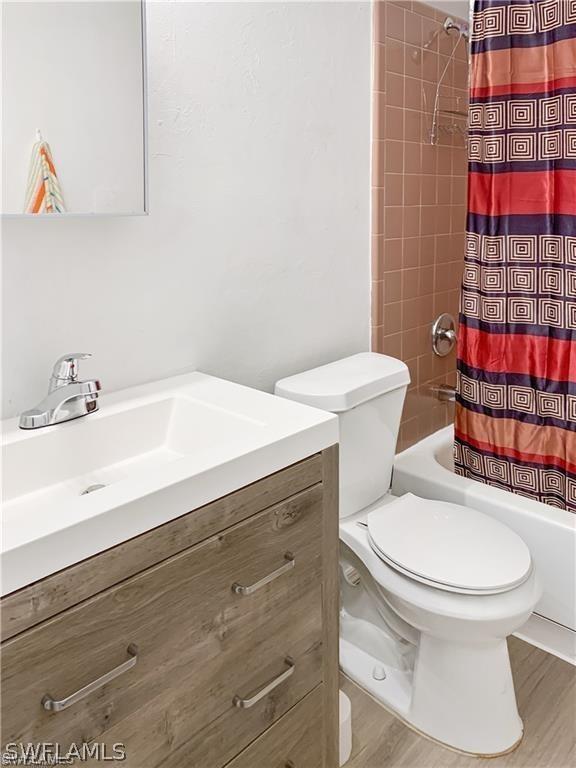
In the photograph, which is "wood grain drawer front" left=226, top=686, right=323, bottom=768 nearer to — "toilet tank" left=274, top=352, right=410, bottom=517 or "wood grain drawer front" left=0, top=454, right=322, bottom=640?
"wood grain drawer front" left=0, top=454, right=322, bottom=640

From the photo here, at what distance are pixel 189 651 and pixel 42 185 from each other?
90 cm

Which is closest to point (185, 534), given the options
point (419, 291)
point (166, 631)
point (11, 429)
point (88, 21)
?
point (166, 631)

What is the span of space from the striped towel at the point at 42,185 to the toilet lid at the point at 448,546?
1.10 m

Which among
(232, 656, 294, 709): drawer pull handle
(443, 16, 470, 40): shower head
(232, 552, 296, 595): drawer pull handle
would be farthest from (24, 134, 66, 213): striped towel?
(443, 16, 470, 40): shower head

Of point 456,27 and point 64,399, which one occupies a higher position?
point 456,27

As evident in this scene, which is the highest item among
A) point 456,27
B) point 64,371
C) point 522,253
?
point 456,27

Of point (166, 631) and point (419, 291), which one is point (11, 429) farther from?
point (419, 291)

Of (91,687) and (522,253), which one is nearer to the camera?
(91,687)

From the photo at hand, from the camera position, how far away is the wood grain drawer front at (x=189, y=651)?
87 cm

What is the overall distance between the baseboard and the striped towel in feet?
5.63

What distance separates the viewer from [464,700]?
1.61 m

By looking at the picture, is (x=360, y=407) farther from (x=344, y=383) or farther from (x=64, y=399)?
(x=64, y=399)

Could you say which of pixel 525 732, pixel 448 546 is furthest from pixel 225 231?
pixel 525 732

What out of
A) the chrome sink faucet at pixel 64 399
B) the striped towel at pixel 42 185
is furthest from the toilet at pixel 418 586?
the striped towel at pixel 42 185
